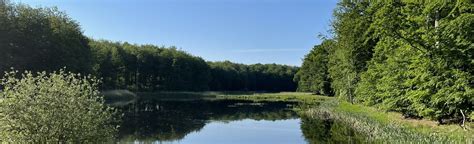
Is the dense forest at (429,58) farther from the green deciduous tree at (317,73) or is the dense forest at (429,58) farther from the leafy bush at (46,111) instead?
the green deciduous tree at (317,73)

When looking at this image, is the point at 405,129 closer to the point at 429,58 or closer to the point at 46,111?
the point at 429,58

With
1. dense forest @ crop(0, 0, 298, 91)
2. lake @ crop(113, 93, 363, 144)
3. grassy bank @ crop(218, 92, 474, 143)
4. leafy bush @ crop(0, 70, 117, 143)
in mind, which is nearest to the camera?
leafy bush @ crop(0, 70, 117, 143)

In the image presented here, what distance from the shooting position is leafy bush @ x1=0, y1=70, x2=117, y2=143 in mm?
12648

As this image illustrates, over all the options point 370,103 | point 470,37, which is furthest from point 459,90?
point 370,103

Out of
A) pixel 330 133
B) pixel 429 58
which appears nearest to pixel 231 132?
pixel 330 133

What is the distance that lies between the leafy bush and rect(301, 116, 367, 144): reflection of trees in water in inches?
605

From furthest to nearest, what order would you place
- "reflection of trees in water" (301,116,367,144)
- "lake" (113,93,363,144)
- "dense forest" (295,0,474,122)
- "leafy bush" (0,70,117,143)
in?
"lake" (113,93,363,144) → "reflection of trees in water" (301,116,367,144) → "dense forest" (295,0,474,122) → "leafy bush" (0,70,117,143)

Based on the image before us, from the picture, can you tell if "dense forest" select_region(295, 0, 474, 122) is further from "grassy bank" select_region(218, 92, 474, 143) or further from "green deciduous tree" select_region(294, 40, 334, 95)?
"green deciduous tree" select_region(294, 40, 334, 95)

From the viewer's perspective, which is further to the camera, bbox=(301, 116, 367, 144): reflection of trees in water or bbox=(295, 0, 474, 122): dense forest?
bbox=(301, 116, 367, 144): reflection of trees in water

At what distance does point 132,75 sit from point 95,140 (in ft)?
354

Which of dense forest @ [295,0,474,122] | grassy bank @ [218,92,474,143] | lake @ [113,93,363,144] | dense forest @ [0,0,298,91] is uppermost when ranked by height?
dense forest @ [0,0,298,91]

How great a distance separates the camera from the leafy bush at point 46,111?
1265 cm

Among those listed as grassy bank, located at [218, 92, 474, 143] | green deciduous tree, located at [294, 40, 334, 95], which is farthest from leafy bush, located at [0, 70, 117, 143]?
green deciduous tree, located at [294, 40, 334, 95]

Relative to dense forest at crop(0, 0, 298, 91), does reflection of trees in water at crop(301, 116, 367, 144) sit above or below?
below
